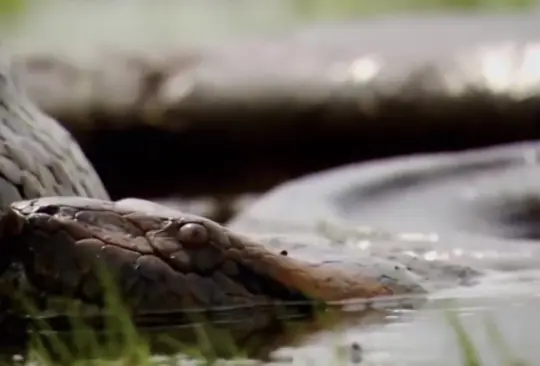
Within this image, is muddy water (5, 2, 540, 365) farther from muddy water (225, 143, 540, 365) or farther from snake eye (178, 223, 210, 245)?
snake eye (178, 223, 210, 245)

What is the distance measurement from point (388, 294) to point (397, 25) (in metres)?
2.12

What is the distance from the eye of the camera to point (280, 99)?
2879 mm

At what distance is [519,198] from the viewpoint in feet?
6.57

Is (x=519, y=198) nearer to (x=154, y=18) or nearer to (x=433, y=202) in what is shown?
(x=433, y=202)

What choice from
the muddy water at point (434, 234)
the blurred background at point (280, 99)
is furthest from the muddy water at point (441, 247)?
the blurred background at point (280, 99)

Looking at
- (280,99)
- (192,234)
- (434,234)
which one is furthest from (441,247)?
(280,99)

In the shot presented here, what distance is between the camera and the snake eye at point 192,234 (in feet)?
3.00

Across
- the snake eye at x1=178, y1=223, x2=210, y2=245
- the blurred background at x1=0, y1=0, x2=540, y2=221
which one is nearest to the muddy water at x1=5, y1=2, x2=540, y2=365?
the snake eye at x1=178, y1=223, x2=210, y2=245

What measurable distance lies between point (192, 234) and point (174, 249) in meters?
0.02

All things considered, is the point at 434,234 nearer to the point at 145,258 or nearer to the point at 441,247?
the point at 441,247

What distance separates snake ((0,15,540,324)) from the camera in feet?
2.95

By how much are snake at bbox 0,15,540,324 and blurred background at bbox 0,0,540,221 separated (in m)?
1.32

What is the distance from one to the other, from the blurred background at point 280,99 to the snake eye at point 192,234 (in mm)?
1756

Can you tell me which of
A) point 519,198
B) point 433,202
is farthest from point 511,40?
point 433,202
